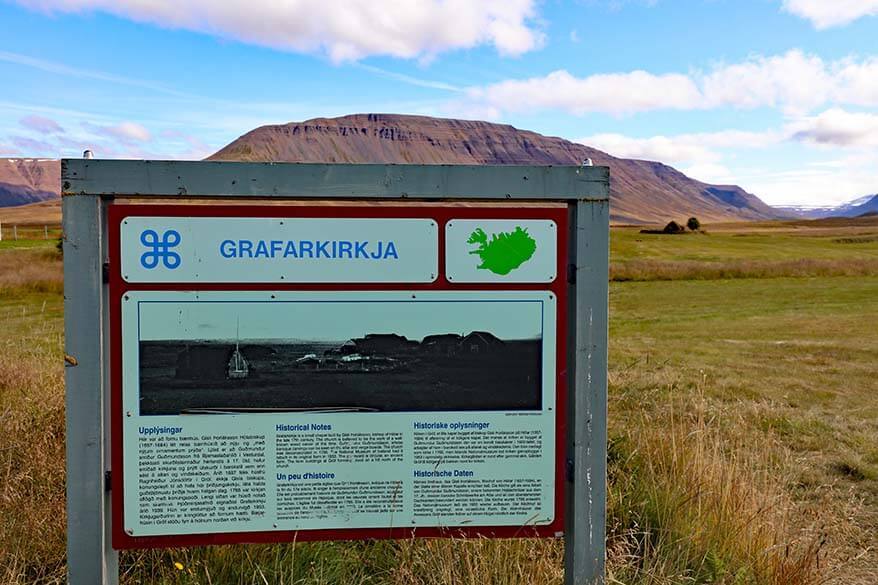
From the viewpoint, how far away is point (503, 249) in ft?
10.7

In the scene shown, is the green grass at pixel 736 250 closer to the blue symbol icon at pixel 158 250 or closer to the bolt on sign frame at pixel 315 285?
the bolt on sign frame at pixel 315 285

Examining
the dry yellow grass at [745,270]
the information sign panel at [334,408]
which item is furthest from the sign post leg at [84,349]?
the dry yellow grass at [745,270]

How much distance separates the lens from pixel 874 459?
6723 mm

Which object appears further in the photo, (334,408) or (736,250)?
(736,250)

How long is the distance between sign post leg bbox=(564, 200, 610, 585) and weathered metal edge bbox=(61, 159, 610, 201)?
160mm

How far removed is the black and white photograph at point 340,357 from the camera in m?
3.14

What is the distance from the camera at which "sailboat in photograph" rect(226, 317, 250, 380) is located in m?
3.14

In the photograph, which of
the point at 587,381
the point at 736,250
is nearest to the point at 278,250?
the point at 587,381

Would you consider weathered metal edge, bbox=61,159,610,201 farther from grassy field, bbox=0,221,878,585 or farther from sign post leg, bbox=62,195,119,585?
grassy field, bbox=0,221,878,585

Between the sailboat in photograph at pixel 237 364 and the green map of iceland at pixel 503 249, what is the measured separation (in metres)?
1.08

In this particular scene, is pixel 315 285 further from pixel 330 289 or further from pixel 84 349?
pixel 84 349

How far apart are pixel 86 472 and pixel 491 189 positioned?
2.16 meters

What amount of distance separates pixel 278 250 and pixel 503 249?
99 cm

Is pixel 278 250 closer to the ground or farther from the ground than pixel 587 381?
farther from the ground
